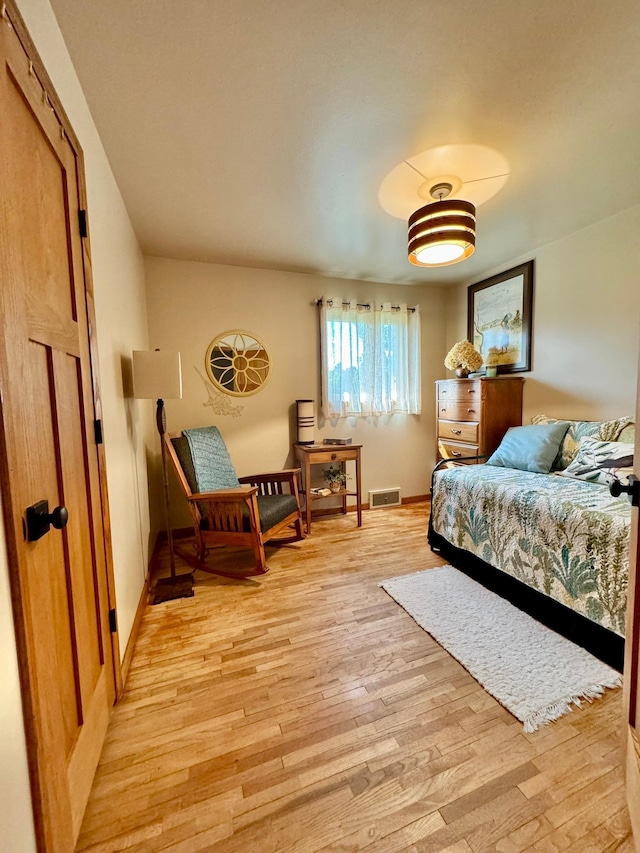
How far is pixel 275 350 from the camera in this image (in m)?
3.37

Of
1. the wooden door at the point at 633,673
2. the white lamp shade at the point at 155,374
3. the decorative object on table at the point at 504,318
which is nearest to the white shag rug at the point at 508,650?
the wooden door at the point at 633,673

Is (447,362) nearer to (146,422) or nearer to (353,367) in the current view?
(353,367)

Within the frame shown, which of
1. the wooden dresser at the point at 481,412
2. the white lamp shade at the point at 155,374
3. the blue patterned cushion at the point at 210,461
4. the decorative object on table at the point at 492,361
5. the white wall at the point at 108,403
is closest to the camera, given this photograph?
the white wall at the point at 108,403

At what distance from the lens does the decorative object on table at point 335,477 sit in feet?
11.5

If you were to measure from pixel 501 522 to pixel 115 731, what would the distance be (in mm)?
2138

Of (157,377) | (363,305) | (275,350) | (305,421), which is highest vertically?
(363,305)

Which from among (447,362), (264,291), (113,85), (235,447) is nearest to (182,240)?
(264,291)

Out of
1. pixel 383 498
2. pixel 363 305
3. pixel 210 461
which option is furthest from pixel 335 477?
pixel 363 305

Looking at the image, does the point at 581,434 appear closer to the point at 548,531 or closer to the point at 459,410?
the point at 459,410

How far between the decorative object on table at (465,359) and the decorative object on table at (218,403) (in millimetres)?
2175

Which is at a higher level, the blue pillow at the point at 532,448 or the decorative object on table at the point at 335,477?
the blue pillow at the point at 532,448

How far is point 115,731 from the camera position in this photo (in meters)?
1.27

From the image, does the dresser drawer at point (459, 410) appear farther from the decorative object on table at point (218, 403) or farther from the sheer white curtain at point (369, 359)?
the decorative object on table at point (218, 403)

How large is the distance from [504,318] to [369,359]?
4.50ft
